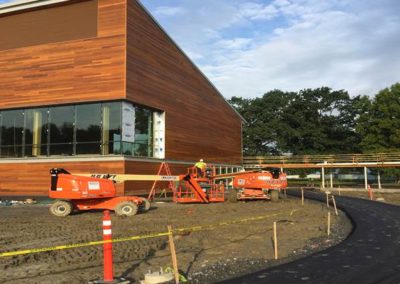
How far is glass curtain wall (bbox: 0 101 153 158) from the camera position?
26453 millimetres

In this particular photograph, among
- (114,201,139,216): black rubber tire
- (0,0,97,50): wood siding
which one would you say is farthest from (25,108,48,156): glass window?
(114,201,139,216): black rubber tire

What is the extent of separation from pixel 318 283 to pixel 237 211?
1391 centimetres

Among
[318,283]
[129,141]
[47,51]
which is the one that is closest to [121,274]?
[318,283]

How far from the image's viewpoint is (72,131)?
27.2m

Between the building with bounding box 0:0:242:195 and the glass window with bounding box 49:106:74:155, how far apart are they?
6 centimetres

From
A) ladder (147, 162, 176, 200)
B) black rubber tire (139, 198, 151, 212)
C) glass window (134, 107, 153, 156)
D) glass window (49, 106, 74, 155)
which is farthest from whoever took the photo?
glass window (134, 107, 153, 156)

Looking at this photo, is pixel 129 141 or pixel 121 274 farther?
pixel 129 141

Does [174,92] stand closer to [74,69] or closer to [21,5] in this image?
[74,69]

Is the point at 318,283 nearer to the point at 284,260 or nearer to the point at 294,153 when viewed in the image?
the point at 284,260

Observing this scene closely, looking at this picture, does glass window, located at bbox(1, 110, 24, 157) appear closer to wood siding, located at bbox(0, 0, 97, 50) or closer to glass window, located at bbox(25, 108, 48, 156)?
glass window, located at bbox(25, 108, 48, 156)

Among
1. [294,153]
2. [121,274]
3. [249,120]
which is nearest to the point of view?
[121,274]

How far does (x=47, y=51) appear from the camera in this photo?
28.2 m

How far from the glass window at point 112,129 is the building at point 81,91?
0.18ft

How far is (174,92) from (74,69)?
7.28 meters
